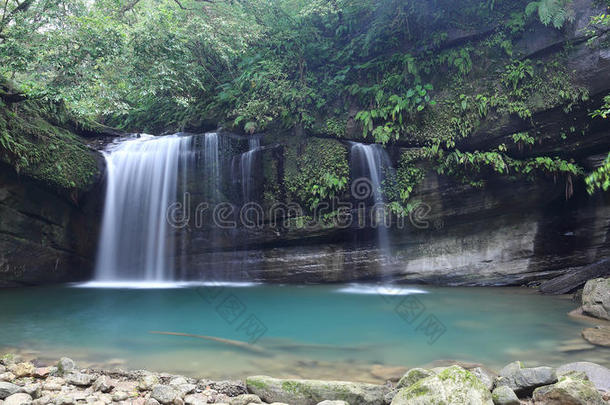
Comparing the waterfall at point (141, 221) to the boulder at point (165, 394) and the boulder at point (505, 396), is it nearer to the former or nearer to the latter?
the boulder at point (165, 394)

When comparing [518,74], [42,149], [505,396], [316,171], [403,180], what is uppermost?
[518,74]

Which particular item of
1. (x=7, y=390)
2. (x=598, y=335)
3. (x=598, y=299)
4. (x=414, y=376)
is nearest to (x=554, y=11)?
(x=598, y=299)

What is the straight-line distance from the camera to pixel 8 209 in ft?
30.3

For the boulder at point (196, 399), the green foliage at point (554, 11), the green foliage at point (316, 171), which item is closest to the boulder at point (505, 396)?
the boulder at point (196, 399)

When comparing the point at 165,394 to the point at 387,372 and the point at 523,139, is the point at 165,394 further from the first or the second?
the point at 523,139

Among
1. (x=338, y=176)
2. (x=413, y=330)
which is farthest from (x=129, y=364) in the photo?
(x=338, y=176)

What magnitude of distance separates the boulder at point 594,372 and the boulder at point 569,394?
1.52ft

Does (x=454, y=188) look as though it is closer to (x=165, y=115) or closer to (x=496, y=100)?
(x=496, y=100)

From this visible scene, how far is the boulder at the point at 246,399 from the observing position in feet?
10.5

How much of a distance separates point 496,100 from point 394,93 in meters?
2.75

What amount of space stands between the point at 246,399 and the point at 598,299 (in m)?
6.54

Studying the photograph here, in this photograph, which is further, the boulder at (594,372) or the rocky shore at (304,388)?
the boulder at (594,372)

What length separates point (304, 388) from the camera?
11.0 ft

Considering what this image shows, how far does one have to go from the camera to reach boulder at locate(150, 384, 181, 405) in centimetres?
323
